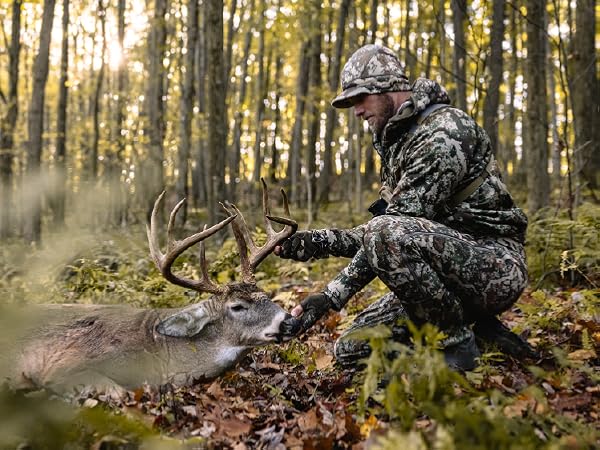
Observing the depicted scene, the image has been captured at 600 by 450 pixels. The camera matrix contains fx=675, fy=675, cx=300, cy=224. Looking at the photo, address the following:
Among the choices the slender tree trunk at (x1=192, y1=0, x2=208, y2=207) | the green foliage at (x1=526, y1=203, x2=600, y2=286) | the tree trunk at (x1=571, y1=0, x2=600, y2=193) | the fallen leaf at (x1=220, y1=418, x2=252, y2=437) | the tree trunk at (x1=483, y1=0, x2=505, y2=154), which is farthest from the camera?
the slender tree trunk at (x1=192, y1=0, x2=208, y2=207)

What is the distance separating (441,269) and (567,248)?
3569mm

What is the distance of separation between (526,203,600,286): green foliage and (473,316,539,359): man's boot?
1866mm

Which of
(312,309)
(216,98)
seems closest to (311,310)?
(312,309)

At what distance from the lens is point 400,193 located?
4957 mm

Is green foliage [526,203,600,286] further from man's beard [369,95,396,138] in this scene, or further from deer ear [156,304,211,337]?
deer ear [156,304,211,337]

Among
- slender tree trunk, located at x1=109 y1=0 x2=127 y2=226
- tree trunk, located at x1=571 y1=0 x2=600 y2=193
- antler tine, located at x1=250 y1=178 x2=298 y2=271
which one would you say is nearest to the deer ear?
antler tine, located at x1=250 y1=178 x2=298 y2=271

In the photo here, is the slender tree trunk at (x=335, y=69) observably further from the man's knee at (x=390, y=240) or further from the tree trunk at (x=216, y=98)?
the man's knee at (x=390, y=240)

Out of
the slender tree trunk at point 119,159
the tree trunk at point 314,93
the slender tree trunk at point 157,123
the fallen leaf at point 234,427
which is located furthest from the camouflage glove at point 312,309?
the slender tree trunk at point 119,159

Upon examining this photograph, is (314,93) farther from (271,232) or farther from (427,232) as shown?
(427,232)

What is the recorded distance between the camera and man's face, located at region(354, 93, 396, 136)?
523cm

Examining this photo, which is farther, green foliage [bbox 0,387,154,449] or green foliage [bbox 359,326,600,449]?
green foliage [bbox 0,387,154,449]

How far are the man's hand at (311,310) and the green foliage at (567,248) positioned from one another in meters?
2.89

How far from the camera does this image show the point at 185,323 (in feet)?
18.1

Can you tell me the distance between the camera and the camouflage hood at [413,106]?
509cm
